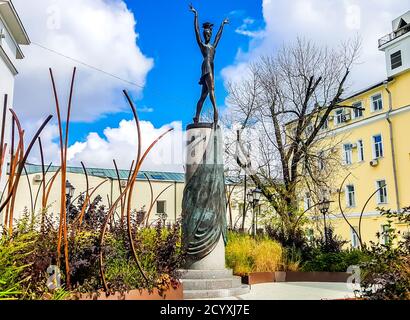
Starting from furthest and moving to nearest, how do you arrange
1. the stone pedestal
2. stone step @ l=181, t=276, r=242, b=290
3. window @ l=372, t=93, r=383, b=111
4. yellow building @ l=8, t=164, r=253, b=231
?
window @ l=372, t=93, r=383, b=111, yellow building @ l=8, t=164, r=253, b=231, the stone pedestal, stone step @ l=181, t=276, r=242, b=290

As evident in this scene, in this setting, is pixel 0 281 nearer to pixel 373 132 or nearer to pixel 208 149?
pixel 208 149

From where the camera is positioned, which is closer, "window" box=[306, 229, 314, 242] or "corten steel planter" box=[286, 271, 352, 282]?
"corten steel planter" box=[286, 271, 352, 282]

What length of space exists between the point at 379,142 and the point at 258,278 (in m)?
12.8

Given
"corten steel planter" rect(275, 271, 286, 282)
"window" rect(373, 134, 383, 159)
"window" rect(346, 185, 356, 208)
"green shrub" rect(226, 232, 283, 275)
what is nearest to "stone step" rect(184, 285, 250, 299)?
"green shrub" rect(226, 232, 283, 275)

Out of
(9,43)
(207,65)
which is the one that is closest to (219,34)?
(207,65)

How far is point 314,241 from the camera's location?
10062 mm

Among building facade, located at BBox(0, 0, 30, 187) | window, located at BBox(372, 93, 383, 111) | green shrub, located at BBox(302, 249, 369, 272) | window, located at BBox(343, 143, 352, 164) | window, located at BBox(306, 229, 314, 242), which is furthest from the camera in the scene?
window, located at BBox(343, 143, 352, 164)

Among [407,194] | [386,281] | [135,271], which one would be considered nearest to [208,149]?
[135,271]

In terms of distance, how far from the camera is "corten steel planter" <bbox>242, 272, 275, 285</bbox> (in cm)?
738

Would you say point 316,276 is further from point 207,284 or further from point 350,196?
point 350,196

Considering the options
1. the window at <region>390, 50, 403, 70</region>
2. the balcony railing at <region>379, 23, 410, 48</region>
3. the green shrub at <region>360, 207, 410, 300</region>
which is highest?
the balcony railing at <region>379, 23, 410, 48</region>

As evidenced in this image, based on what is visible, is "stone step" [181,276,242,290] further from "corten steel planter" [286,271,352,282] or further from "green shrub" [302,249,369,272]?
"green shrub" [302,249,369,272]

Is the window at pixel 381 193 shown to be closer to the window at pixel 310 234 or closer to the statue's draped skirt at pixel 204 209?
the window at pixel 310 234

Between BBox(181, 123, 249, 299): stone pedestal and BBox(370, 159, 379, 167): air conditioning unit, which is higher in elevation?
BBox(370, 159, 379, 167): air conditioning unit
